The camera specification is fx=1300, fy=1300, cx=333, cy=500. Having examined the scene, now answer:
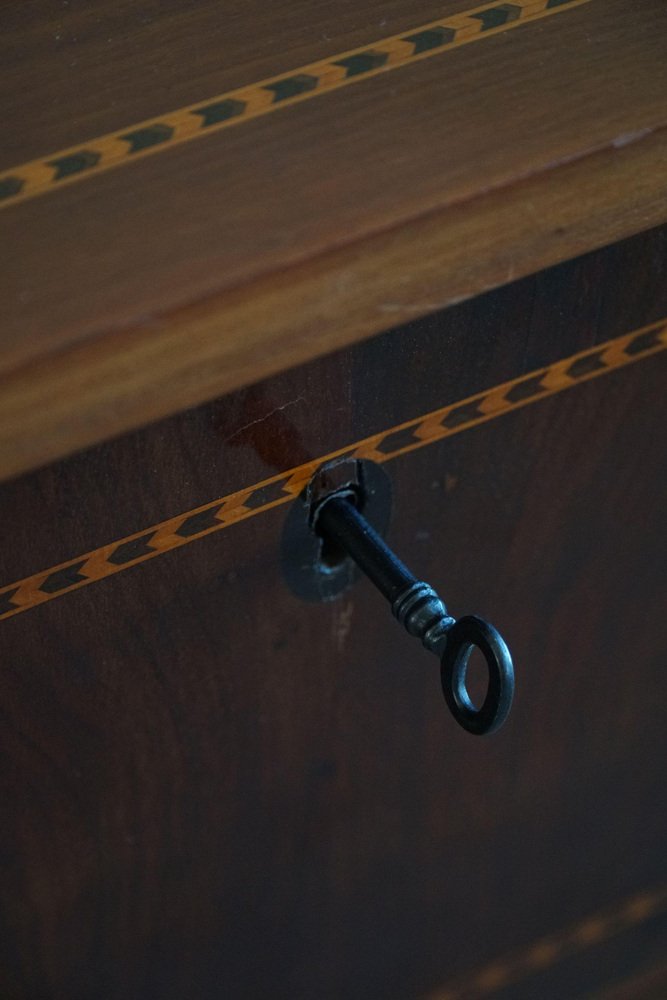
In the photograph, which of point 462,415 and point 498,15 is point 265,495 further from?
point 498,15

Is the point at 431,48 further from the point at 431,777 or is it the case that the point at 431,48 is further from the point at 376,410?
the point at 431,777

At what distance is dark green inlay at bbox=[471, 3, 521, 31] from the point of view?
48 cm

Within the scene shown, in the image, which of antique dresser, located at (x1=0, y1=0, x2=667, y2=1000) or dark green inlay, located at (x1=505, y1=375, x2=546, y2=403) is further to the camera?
dark green inlay, located at (x1=505, y1=375, x2=546, y2=403)

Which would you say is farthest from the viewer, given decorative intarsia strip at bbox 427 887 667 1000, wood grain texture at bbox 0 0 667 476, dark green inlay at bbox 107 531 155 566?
decorative intarsia strip at bbox 427 887 667 1000

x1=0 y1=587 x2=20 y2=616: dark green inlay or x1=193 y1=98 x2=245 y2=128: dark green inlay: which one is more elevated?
x1=193 y1=98 x2=245 y2=128: dark green inlay

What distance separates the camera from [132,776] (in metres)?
0.58

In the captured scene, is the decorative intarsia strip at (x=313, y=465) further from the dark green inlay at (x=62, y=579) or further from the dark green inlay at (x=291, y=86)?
the dark green inlay at (x=291, y=86)

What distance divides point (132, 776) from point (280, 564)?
4.9 inches

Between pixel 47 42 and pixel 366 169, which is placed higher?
pixel 47 42

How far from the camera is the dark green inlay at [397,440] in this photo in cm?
52

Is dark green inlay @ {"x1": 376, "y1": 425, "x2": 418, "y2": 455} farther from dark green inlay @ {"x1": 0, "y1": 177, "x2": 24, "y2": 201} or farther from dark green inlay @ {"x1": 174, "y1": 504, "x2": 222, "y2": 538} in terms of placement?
dark green inlay @ {"x1": 0, "y1": 177, "x2": 24, "y2": 201}

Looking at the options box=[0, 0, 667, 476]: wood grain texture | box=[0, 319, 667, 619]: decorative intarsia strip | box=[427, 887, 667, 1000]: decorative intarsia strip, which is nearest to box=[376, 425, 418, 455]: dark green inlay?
box=[0, 319, 667, 619]: decorative intarsia strip

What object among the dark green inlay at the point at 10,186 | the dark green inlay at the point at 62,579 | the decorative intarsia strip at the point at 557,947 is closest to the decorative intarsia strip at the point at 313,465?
the dark green inlay at the point at 62,579

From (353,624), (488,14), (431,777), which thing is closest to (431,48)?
(488,14)
